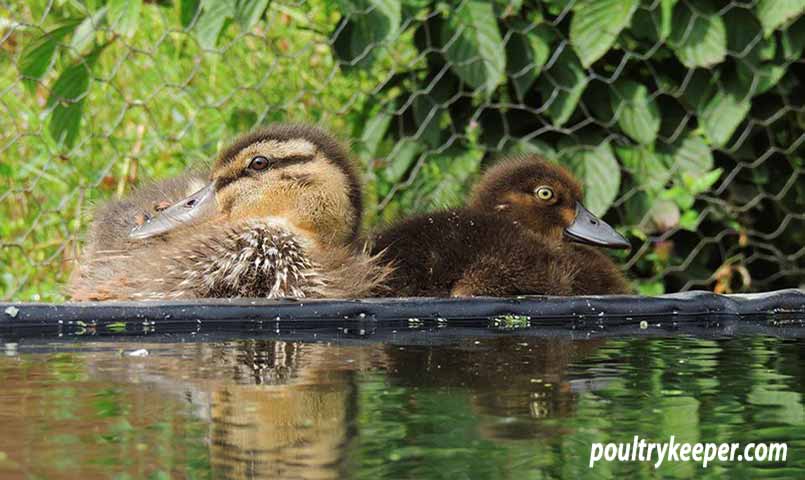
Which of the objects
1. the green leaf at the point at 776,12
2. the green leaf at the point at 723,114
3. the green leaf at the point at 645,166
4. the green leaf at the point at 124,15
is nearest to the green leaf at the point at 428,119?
the green leaf at the point at 645,166

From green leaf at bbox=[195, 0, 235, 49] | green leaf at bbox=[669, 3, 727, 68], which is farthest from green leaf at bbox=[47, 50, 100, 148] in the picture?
green leaf at bbox=[669, 3, 727, 68]

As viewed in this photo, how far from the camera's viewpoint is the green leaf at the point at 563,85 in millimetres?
5266

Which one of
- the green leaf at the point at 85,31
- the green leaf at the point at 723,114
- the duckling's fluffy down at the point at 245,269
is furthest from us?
the green leaf at the point at 723,114

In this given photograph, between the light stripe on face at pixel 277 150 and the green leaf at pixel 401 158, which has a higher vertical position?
the green leaf at pixel 401 158

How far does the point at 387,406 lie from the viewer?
212 centimetres

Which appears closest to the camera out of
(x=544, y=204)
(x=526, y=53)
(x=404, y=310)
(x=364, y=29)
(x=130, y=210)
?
(x=404, y=310)

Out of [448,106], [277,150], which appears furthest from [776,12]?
[277,150]

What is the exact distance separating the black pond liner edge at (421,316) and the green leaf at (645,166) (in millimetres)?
2030

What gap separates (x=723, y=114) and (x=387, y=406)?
3.56 meters

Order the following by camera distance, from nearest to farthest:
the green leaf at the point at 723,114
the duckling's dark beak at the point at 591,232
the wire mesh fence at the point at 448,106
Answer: the duckling's dark beak at the point at 591,232
the wire mesh fence at the point at 448,106
the green leaf at the point at 723,114

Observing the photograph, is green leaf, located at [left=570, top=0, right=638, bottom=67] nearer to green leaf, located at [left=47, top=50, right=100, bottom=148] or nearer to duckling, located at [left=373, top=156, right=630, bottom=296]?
duckling, located at [left=373, top=156, right=630, bottom=296]

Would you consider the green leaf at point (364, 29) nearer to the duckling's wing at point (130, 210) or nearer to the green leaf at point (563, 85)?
the green leaf at point (563, 85)

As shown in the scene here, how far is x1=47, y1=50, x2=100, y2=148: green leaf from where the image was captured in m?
5.06

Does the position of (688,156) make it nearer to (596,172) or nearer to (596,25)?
(596,172)
